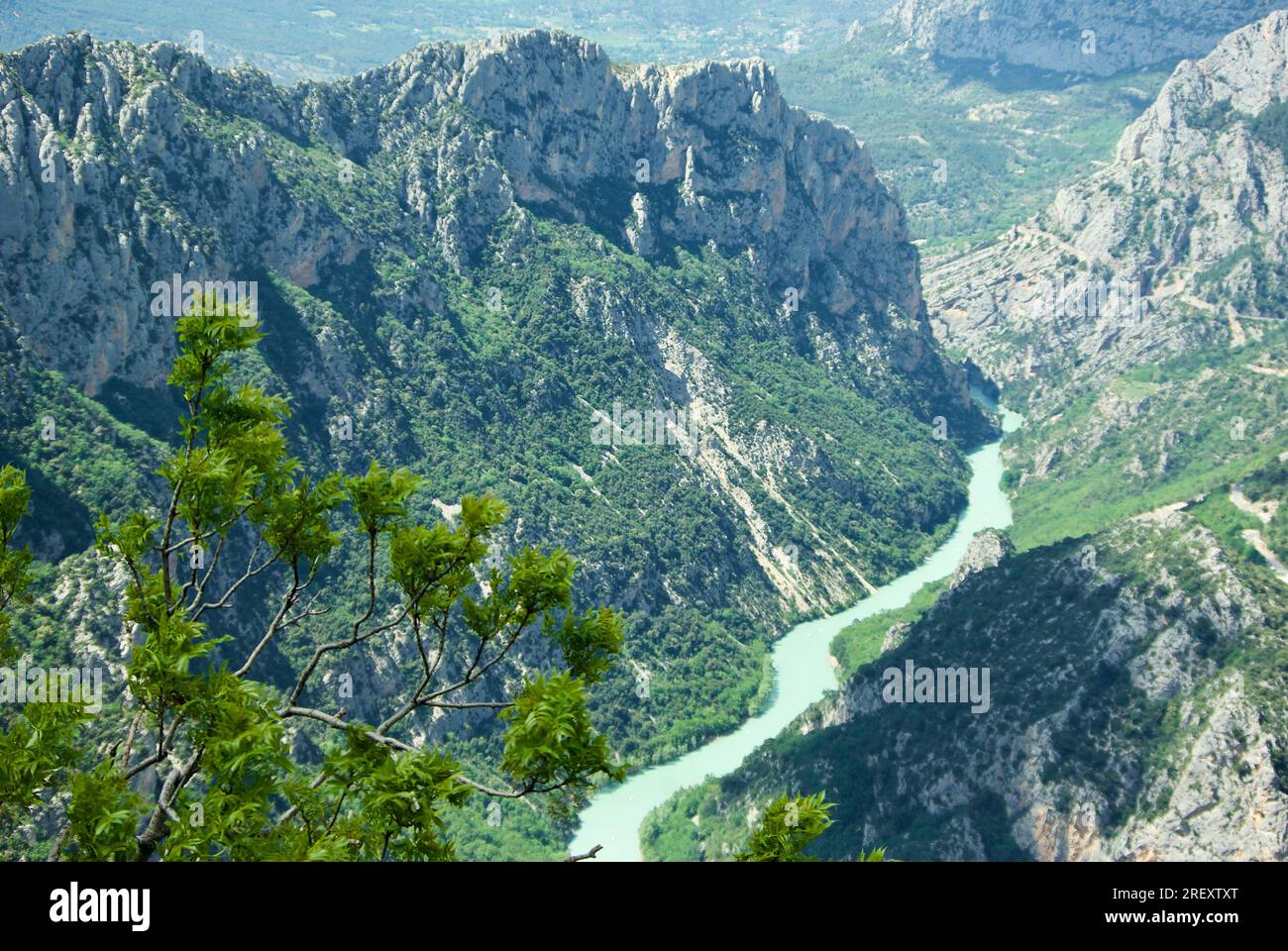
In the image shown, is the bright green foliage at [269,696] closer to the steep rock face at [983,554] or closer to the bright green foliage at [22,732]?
the bright green foliage at [22,732]

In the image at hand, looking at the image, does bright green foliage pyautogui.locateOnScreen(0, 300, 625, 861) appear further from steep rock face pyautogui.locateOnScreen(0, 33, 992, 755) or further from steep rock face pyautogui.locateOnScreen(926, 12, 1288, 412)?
steep rock face pyautogui.locateOnScreen(926, 12, 1288, 412)

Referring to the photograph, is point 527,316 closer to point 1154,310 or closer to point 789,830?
point 1154,310

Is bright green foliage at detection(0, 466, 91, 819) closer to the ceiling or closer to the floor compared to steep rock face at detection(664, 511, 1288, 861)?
closer to the ceiling

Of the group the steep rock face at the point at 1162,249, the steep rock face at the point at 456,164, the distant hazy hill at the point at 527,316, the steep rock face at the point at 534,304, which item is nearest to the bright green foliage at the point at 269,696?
the distant hazy hill at the point at 527,316

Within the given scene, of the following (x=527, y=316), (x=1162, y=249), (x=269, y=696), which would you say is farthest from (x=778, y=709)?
(x=1162, y=249)

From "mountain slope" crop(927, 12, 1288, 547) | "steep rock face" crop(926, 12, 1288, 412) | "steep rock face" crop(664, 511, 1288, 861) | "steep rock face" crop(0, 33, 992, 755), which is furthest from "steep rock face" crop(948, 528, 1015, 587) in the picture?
"steep rock face" crop(926, 12, 1288, 412)
